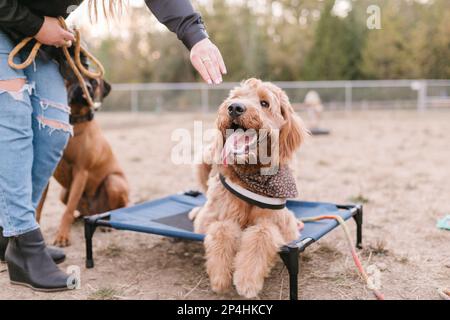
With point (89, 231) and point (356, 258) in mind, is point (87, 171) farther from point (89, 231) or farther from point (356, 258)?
point (356, 258)

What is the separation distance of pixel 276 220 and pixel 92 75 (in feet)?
5.38

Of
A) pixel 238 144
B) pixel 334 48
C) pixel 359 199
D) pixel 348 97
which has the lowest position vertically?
pixel 359 199

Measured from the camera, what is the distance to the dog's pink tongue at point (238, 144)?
2852 millimetres

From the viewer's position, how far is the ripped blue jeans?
2.66m

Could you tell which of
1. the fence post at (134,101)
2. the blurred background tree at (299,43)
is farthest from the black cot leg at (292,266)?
the fence post at (134,101)

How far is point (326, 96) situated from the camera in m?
19.0

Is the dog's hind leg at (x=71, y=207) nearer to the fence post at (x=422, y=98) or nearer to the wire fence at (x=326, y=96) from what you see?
the wire fence at (x=326, y=96)

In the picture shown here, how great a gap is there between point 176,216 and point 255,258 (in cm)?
109

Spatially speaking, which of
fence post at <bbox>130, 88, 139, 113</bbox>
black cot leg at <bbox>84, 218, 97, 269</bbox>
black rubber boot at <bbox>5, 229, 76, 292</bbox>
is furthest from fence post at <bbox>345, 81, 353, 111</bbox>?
black rubber boot at <bbox>5, 229, 76, 292</bbox>

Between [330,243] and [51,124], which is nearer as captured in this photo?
[51,124]

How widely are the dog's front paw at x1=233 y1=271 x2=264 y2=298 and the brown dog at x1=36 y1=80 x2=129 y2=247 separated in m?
1.78

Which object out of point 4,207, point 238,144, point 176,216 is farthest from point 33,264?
point 238,144

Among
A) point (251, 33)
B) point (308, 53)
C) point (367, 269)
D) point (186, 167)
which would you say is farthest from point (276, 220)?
point (251, 33)

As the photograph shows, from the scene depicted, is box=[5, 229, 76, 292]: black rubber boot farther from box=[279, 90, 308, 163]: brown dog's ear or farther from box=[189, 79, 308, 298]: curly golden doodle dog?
box=[279, 90, 308, 163]: brown dog's ear
